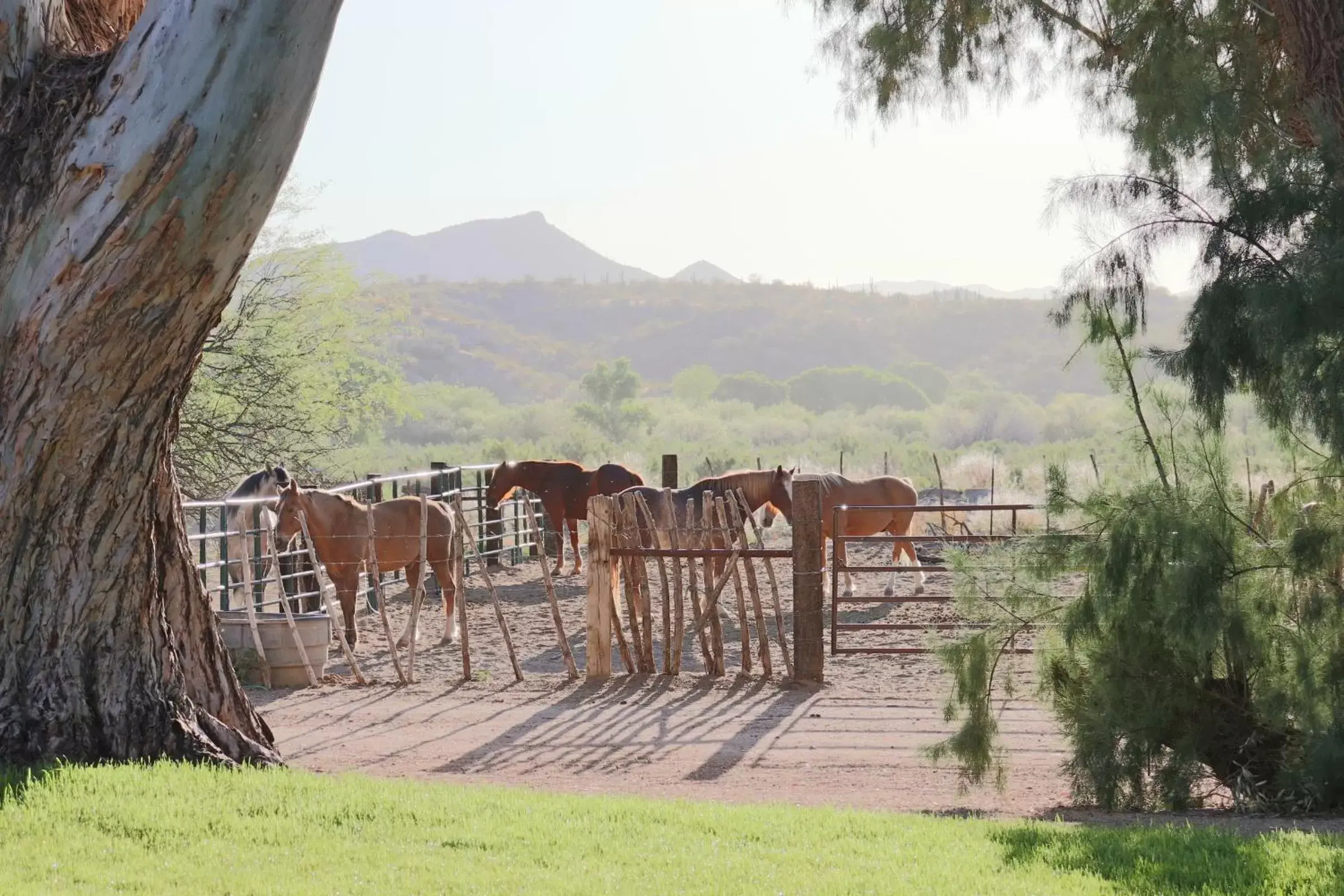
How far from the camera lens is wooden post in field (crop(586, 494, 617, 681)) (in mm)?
10672

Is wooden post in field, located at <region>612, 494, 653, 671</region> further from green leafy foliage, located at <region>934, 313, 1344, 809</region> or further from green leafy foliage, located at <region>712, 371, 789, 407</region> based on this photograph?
green leafy foliage, located at <region>712, 371, 789, 407</region>

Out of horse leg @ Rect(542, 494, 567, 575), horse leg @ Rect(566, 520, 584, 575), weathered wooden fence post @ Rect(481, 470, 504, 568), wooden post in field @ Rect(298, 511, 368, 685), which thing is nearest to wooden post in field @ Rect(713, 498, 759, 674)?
wooden post in field @ Rect(298, 511, 368, 685)

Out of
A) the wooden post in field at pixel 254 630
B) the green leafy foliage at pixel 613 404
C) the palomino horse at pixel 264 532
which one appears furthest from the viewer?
the green leafy foliage at pixel 613 404

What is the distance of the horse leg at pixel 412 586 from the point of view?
1118 cm

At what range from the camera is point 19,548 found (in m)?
5.57

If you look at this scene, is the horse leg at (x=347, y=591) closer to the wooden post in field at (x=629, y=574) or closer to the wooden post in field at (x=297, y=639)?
the wooden post in field at (x=297, y=639)

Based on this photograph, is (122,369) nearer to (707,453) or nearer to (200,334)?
(200,334)

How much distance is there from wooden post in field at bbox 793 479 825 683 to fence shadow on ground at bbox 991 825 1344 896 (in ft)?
17.5

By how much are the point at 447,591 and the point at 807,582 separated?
4054 millimetres

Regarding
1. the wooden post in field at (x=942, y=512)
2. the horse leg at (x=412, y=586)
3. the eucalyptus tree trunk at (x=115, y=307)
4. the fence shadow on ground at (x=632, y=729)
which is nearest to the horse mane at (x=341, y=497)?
the horse leg at (x=412, y=586)

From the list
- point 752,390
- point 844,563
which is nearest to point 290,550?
point 844,563

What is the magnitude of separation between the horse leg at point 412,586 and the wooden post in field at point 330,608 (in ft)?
1.49

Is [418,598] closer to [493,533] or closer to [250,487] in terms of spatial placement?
[250,487]

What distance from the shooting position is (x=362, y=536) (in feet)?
37.7
